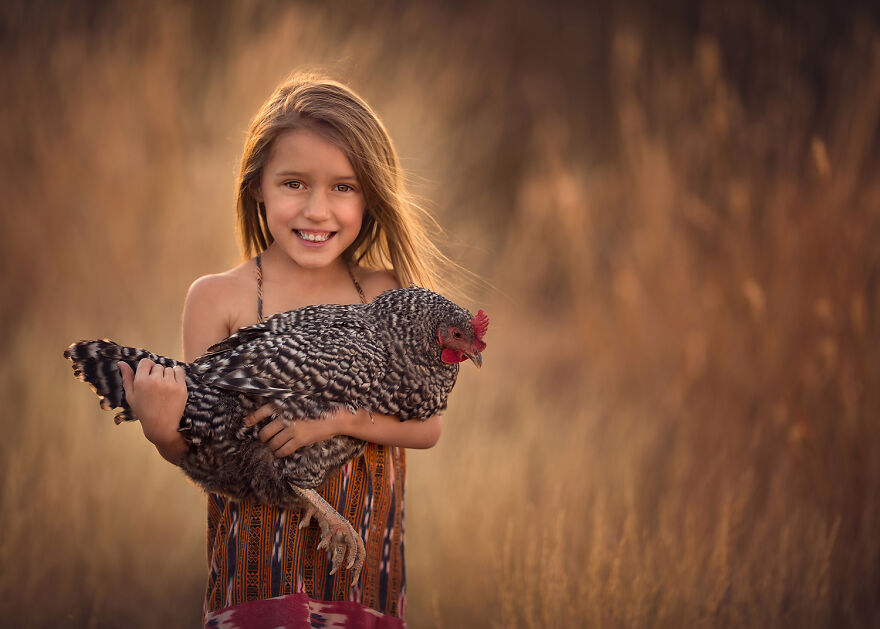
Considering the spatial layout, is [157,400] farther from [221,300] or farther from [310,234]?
[310,234]

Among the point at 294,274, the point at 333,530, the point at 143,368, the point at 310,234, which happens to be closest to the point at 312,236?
the point at 310,234

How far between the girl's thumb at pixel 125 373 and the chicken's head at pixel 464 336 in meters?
0.69

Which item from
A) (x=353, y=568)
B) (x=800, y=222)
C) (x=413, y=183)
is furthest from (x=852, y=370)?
(x=353, y=568)

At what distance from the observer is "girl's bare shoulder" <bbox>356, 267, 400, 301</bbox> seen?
200 centimetres

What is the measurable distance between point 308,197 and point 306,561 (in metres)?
0.91

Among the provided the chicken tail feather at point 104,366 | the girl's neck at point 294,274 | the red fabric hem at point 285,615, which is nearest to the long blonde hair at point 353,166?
the girl's neck at point 294,274

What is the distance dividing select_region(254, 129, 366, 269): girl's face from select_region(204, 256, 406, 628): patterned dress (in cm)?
20

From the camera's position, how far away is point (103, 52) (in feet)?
9.98

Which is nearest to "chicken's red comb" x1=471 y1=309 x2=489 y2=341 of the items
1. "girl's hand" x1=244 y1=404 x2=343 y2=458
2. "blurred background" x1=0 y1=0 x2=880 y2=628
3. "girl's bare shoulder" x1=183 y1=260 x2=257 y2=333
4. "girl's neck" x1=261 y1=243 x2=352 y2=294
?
"girl's hand" x1=244 y1=404 x2=343 y2=458

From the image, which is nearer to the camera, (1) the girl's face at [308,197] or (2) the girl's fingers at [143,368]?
(2) the girl's fingers at [143,368]

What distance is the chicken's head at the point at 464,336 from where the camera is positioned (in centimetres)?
162

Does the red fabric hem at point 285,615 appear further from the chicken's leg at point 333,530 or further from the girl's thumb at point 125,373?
the girl's thumb at point 125,373

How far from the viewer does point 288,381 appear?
1518mm

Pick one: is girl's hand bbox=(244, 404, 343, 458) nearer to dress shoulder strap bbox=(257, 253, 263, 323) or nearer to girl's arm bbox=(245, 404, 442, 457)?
girl's arm bbox=(245, 404, 442, 457)
